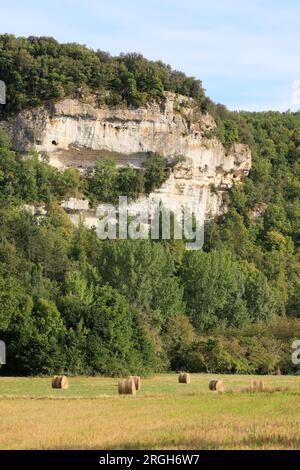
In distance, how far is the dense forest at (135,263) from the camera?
60.2 meters

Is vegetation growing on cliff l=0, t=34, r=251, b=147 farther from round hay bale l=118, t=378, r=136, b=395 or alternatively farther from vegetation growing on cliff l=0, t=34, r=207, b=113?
round hay bale l=118, t=378, r=136, b=395

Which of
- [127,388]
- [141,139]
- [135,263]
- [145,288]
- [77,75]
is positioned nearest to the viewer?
[127,388]

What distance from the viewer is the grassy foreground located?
73.9 feet

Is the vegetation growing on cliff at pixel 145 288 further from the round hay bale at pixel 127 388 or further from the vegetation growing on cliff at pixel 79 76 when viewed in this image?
the round hay bale at pixel 127 388

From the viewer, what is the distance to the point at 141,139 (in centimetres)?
11394

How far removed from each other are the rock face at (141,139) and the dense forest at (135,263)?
1.47 meters

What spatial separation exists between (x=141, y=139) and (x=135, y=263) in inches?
1392

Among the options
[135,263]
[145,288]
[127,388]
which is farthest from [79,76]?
[127,388]

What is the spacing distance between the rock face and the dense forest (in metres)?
1.47

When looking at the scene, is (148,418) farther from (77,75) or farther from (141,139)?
(141,139)

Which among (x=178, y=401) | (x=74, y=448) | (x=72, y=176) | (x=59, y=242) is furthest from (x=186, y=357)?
(x=74, y=448)

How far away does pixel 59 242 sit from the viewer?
9244 centimetres

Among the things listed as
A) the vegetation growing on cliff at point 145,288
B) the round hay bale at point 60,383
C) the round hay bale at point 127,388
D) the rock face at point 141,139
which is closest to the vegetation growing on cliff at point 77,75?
the rock face at point 141,139
